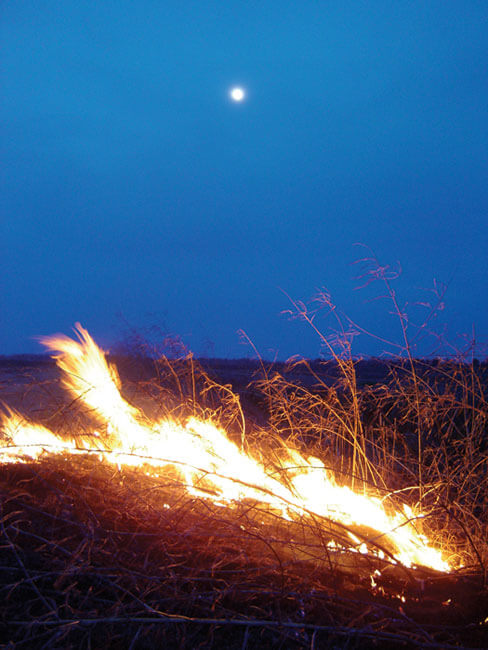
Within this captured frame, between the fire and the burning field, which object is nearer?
the burning field

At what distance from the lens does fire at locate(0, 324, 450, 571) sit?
345 centimetres

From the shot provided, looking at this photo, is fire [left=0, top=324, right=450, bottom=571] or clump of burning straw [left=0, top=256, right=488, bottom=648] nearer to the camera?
clump of burning straw [left=0, top=256, right=488, bottom=648]

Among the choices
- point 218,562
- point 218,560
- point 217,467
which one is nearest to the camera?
point 218,562

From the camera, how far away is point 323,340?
14.9 feet

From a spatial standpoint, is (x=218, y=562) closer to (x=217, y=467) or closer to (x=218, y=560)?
(x=218, y=560)

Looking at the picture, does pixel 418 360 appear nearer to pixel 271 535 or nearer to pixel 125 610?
pixel 271 535

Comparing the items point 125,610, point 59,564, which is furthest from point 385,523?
point 59,564

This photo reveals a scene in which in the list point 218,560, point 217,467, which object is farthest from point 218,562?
point 217,467

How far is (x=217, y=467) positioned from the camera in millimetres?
4090

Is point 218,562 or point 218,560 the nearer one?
point 218,562

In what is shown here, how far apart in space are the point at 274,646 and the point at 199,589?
682mm

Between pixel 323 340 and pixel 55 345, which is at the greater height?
pixel 323 340

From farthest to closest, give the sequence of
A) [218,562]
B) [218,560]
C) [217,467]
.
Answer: [217,467] < [218,560] < [218,562]

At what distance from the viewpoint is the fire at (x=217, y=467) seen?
345 cm
